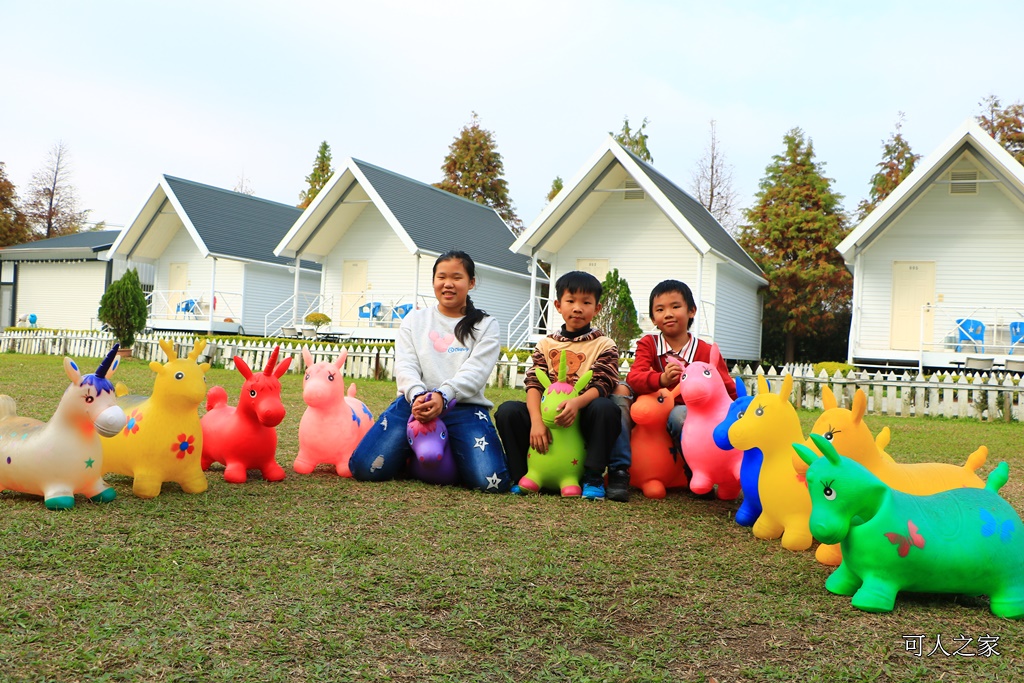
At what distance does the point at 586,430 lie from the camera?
4.59 metres

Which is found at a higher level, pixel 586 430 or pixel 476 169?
pixel 476 169

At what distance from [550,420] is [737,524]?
3.75 ft

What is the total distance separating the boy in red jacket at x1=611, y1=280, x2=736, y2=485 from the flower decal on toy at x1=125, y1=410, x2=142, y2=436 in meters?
2.60

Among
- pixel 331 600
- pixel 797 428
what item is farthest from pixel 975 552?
pixel 331 600

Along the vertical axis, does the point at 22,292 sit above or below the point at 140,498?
above

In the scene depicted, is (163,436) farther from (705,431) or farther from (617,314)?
(617,314)

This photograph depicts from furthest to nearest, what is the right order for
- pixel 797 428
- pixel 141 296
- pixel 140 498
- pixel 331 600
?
pixel 141 296
pixel 140 498
pixel 797 428
pixel 331 600

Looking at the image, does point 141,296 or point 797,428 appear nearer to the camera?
point 797,428

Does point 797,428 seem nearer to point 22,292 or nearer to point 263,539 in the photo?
point 263,539

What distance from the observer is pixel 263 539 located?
3.41m

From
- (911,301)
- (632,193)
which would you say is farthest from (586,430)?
(632,193)

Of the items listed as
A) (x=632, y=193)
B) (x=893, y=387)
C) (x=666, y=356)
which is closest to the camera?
(x=666, y=356)

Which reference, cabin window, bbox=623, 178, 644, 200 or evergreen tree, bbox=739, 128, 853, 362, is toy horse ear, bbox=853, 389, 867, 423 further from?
evergreen tree, bbox=739, 128, 853, 362

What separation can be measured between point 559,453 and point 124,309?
52.9ft
